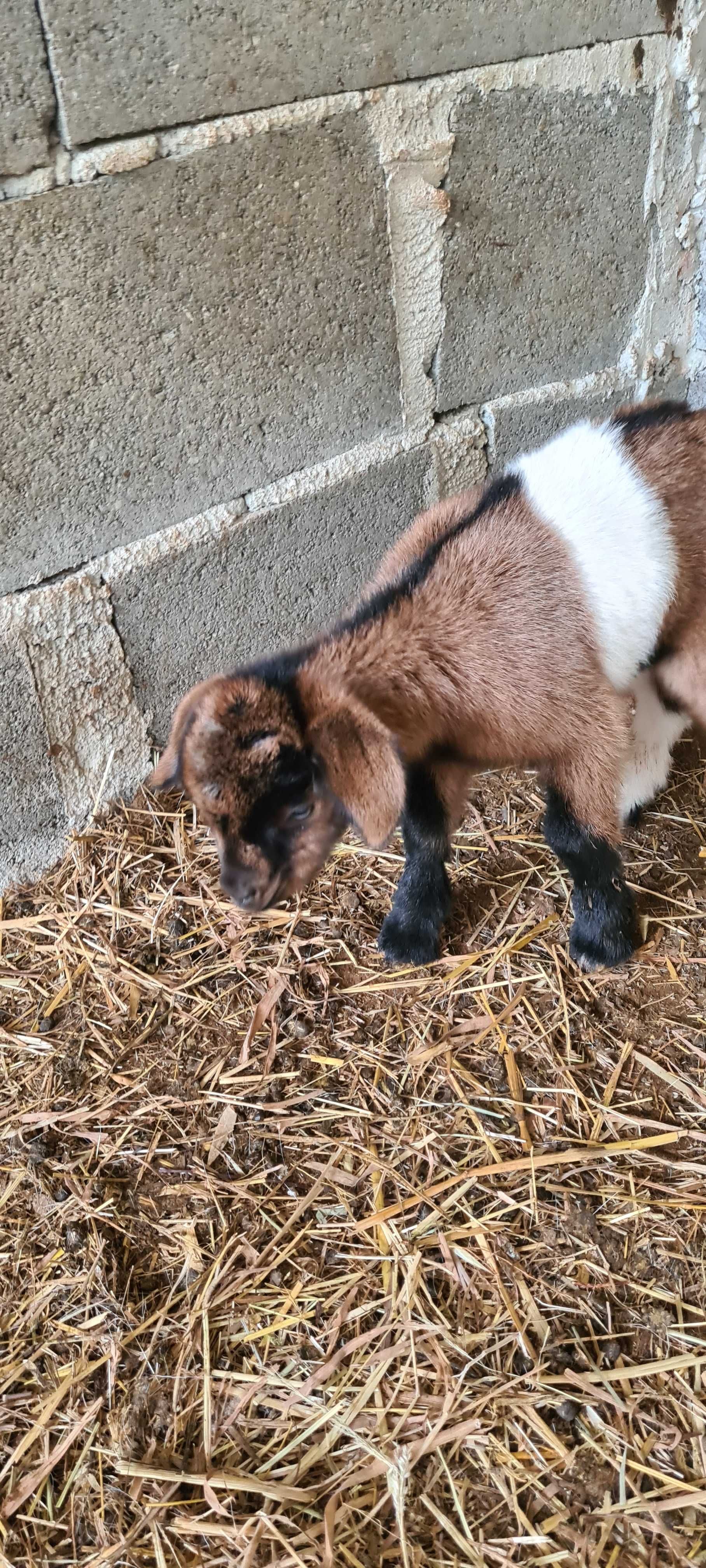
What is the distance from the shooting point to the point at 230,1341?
1.79 m

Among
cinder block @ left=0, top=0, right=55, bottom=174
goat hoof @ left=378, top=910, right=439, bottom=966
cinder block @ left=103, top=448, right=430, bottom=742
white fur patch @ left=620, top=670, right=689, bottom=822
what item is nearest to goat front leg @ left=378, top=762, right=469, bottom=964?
goat hoof @ left=378, top=910, right=439, bottom=966

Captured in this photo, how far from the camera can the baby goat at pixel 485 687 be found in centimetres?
174

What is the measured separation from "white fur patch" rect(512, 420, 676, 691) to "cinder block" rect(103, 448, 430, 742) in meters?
0.78

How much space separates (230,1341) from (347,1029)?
694 mm

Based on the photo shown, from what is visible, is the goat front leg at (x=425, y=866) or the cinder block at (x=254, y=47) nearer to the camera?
the cinder block at (x=254, y=47)

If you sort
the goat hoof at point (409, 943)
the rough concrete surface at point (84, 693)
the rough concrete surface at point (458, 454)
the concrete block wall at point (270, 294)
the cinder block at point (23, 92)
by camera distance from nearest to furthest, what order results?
the cinder block at point (23, 92), the concrete block wall at point (270, 294), the goat hoof at point (409, 943), the rough concrete surface at point (84, 693), the rough concrete surface at point (458, 454)

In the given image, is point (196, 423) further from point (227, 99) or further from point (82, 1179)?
point (82, 1179)

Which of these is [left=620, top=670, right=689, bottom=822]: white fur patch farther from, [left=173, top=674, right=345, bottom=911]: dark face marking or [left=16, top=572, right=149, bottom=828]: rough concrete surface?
[left=16, top=572, right=149, bottom=828]: rough concrete surface

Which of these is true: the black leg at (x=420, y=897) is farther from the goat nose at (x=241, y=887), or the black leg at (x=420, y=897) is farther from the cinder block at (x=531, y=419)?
the cinder block at (x=531, y=419)

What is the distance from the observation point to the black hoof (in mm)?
2246

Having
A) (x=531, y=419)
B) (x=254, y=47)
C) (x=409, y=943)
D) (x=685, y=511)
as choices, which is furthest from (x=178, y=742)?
(x=531, y=419)

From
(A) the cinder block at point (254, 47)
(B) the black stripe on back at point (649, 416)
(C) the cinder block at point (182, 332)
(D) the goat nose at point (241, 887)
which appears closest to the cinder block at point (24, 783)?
(C) the cinder block at point (182, 332)

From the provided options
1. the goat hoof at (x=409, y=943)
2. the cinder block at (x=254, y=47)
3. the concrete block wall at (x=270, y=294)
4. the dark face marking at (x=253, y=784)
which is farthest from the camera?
the goat hoof at (x=409, y=943)

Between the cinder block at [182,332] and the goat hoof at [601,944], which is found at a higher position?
the cinder block at [182,332]
